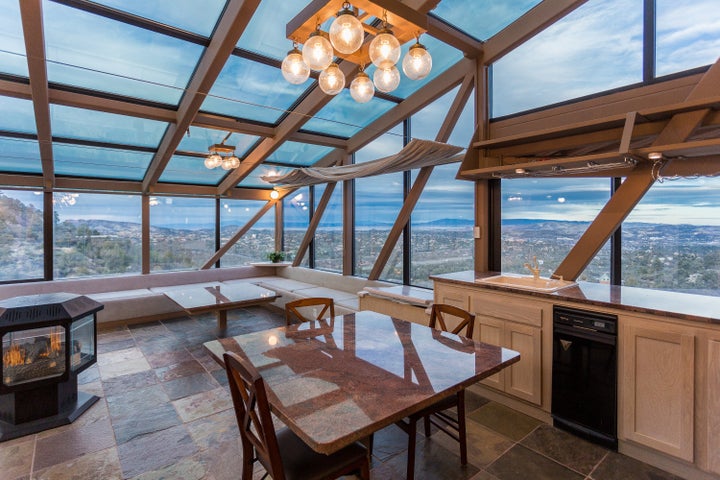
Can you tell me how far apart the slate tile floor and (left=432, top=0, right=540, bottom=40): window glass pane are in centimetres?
334

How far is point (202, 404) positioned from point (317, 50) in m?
2.75

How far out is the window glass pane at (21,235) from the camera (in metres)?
5.07

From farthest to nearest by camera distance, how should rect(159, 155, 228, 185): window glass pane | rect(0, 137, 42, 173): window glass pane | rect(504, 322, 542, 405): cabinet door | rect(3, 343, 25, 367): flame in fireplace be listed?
rect(159, 155, 228, 185): window glass pane
rect(0, 137, 42, 173): window glass pane
rect(504, 322, 542, 405): cabinet door
rect(3, 343, 25, 367): flame in fireplace

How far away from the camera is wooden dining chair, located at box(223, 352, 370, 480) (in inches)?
51.0

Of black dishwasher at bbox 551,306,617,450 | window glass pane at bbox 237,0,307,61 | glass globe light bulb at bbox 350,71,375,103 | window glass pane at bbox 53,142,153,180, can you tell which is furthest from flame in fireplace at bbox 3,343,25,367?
black dishwasher at bbox 551,306,617,450

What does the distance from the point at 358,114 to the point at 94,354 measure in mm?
3871

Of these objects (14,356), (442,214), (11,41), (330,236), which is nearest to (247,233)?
(330,236)

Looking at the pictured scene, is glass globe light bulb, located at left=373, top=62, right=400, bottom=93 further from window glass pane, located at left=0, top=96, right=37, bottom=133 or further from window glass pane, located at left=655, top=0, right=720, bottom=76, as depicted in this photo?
window glass pane, located at left=0, top=96, right=37, bottom=133

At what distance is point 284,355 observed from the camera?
1796 millimetres

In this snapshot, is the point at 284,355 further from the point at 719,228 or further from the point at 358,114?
the point at 358,114

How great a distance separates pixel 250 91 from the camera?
3.96 meters

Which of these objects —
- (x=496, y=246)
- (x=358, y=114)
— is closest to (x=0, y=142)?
(x=358, y=114)

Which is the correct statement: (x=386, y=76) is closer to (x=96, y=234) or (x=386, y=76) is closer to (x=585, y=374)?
(x=585, y=374)

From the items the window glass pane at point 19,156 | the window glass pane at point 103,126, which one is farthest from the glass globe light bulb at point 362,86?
the window glass pane at point 19,156
